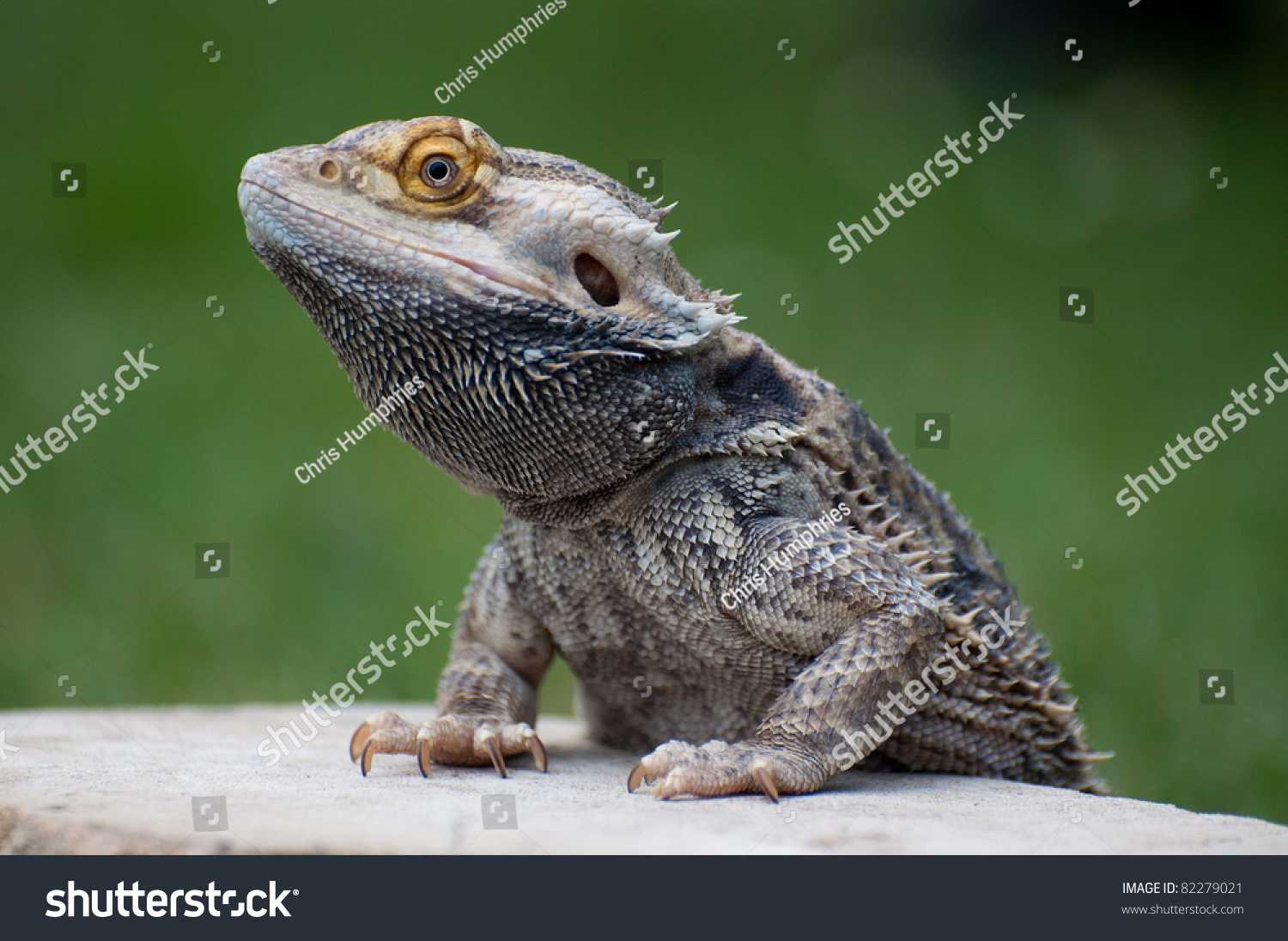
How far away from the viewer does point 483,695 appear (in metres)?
3.93

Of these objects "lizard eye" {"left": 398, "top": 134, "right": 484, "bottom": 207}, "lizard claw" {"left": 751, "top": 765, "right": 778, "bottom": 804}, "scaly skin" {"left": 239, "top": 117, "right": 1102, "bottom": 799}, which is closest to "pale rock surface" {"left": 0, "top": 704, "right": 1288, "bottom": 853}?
"lizard claw" {"left": 751, "top": 765, "right": 778, "bottom": 804}

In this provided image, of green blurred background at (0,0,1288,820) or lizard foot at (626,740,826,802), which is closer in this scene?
lizard foot at (626,740,826,802)

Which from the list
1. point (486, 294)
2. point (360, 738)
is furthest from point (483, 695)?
point (486, 294)

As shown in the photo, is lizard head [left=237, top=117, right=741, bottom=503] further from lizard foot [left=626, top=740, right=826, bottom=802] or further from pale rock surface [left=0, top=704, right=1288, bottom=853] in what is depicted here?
pale rock surface [left=0, top=704, right=1288, bottom=853]

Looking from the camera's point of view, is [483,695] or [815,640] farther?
[483,695]

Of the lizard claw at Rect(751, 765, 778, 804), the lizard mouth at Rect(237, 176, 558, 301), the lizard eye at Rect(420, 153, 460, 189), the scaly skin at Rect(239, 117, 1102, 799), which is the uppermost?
the lizard eye at Rect(420, 153, 460, 189)

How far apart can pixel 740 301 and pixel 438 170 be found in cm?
519

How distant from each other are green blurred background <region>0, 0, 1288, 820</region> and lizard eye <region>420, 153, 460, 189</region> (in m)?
3.11

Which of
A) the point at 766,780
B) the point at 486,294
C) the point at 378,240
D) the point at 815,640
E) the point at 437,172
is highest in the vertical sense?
the point at 437,172

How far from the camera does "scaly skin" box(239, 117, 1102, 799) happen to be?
317cm

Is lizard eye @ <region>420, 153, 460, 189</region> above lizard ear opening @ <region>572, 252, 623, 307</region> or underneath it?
above

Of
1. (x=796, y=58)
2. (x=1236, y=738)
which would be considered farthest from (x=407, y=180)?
(x=796, y=58)

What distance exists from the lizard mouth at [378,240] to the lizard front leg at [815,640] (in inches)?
36.5

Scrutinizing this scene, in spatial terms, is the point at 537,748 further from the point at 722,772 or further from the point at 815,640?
the point at 815,640
